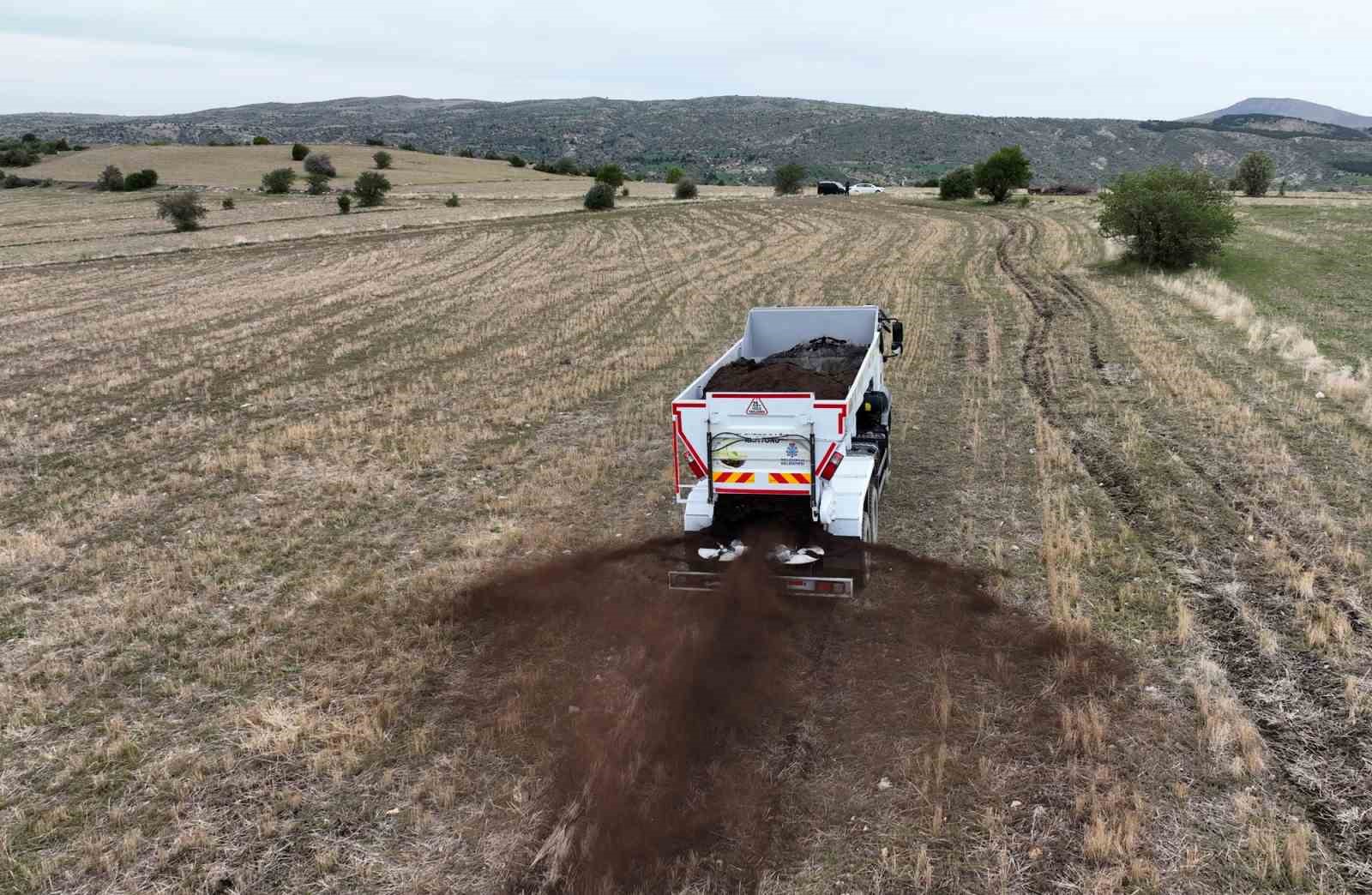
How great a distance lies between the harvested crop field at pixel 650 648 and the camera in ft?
17.4

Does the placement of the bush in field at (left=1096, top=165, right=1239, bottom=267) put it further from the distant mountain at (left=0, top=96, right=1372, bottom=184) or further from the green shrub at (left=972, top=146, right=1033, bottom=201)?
the distant mountain at (left=0, top=96, right=1372, bottom=184)

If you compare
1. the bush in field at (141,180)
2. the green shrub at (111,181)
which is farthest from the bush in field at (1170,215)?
the green shrub at (111,181)

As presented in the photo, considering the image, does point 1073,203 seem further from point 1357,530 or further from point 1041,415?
point 1357,530

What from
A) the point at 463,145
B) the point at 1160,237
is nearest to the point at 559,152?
the point at 463,145

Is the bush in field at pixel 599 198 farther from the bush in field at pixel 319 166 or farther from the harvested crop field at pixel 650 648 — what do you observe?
the harvested crop field at pixel 650 648

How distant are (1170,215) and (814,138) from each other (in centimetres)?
11643

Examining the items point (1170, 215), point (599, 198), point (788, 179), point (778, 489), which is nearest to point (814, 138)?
point (788, 179)

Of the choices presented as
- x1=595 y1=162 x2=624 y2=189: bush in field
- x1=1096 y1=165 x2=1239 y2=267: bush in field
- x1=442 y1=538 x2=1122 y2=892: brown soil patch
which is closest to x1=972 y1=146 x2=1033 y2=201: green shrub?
x1=595 y1=162 x2=624 y2=189: bush in field

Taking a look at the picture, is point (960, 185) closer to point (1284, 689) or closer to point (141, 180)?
point (1284, 689)

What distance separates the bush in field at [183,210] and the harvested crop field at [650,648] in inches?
1233

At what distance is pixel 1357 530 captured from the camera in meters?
9.04

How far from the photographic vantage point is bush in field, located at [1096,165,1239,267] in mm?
26438

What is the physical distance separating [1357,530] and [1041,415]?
481cm

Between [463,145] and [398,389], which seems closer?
[398,389]
